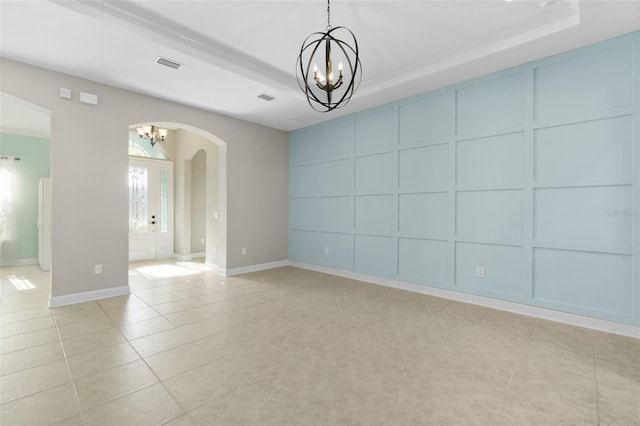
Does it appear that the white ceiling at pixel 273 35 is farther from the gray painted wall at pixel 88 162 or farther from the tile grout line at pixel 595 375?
the tile grout line at pixel 595 375

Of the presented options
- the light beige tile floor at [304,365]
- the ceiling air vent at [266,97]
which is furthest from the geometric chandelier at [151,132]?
the light beige tile floor at [304,365]

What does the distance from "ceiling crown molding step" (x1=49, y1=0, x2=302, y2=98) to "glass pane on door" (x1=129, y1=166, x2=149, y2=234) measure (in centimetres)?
472

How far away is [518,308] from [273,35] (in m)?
4.34

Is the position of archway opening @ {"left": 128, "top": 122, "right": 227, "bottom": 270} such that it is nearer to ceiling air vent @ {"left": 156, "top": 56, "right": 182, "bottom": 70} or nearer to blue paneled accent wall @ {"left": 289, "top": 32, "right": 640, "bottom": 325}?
ceiling air vent @ {"left": 156, "top": 56, "right": 182, "bottom": 70}

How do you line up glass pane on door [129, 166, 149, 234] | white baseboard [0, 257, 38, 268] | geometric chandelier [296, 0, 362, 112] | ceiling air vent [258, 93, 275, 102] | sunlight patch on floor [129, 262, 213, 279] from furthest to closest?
glass pane on door [129, 166, 149, 234] < white baseboard [0, 257, 38, 268] < sunlight patch on floor [129, 262, 213, 279] < ceiling air vent [258, 93, 275, 102] < geometric chandelier [296, 0, 362, 112]

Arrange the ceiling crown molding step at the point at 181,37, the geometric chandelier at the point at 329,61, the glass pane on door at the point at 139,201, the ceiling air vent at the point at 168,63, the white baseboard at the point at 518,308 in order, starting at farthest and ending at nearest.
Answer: the glass pane on door at the point at 139,201
the ceiling air vent at the point at 168,63
the white baseboard at the point at 518,308
the ceiling crown molding step at the point at 181,37
the geometric chandelier at the point at 329,61

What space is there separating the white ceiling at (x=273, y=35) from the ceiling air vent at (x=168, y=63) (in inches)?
2.8

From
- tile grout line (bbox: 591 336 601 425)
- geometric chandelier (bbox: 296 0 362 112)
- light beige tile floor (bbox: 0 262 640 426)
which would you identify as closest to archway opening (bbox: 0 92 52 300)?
light beige tile floor (bbox: 0 262 640 426)

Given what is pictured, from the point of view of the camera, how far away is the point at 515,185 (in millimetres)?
3545

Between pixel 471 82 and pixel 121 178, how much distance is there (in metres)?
5.18

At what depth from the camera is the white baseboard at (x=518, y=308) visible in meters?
2.93

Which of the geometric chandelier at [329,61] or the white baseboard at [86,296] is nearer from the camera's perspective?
the geometric chandelier at [329,61]

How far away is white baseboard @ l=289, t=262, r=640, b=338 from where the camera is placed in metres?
2.93

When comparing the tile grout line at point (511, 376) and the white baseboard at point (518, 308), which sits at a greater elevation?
the white baseboard at point (518, 308)
